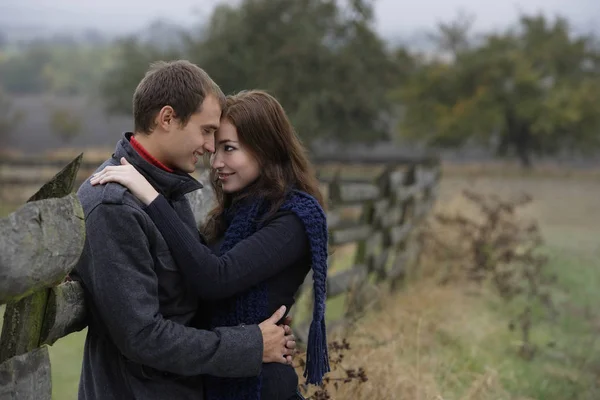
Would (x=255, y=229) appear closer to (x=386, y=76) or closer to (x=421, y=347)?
(x=421, y=347)

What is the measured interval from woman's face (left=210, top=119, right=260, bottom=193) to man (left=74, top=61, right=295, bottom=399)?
184mm

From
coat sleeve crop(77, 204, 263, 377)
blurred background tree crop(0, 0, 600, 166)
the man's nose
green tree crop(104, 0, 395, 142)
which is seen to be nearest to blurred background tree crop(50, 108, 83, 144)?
blurred background tree crop(0, 0, 600, 166)

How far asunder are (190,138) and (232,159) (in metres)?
0.36

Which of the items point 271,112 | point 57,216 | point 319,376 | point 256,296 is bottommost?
point 319,376

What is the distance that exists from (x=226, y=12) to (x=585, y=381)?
30.8 meters

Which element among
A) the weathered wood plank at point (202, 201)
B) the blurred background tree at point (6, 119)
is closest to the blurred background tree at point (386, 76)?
the blurred background tree at point (6, 119)

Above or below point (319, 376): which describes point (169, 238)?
above

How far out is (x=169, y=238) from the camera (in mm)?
2182

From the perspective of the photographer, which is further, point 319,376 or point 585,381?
point 585,381

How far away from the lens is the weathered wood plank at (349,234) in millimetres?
6211

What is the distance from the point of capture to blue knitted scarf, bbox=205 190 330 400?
7.77ft

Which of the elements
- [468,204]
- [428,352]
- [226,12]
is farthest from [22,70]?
[428,352]

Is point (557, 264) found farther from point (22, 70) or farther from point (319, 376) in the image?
point (22, 70)

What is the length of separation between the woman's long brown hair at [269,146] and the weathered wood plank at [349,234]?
3220 mm
